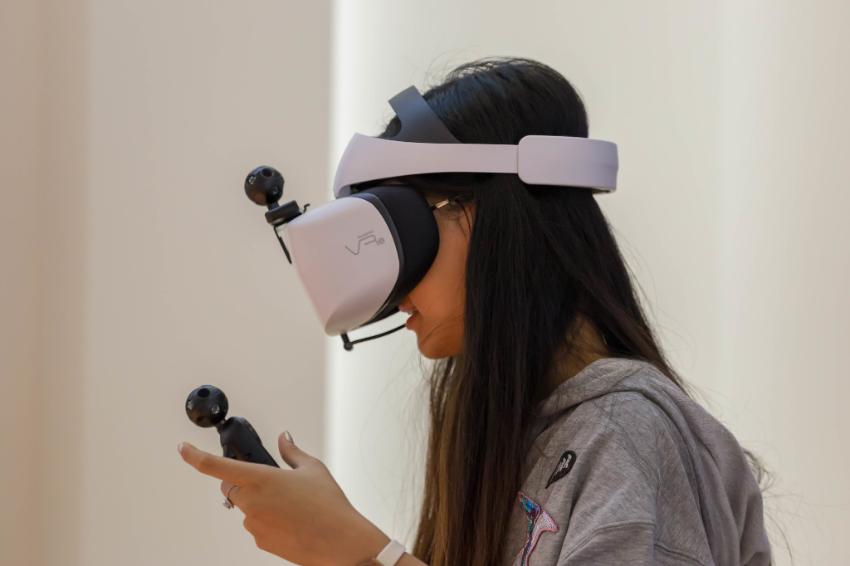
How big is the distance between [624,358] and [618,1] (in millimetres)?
1091

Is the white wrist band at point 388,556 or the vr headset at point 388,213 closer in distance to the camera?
the white wrist band at point 388,556

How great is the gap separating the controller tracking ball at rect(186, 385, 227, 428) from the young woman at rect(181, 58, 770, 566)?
0.15 feet

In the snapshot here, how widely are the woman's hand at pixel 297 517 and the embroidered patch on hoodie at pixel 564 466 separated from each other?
158 mm

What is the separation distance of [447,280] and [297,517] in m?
0.27

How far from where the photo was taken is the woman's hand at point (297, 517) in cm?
86

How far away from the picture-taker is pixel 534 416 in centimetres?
97

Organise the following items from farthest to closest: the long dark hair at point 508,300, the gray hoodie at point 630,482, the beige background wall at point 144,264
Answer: the beige background wall at point 144,264 → the long dark hair at point 508,300 → the gray hoodie at point 630,482

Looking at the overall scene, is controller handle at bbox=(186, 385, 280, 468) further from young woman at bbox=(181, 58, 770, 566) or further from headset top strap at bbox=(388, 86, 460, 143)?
headset top strap at bbox=(388, 86, 460, 143)

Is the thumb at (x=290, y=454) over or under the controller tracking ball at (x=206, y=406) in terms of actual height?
under

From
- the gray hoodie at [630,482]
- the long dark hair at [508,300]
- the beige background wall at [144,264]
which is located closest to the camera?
the gray hoodie at [630,482]

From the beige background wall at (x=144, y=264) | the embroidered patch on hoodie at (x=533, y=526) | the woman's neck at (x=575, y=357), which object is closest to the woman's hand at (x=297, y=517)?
the embroidered patch on hoodie at (x=533, y=526)

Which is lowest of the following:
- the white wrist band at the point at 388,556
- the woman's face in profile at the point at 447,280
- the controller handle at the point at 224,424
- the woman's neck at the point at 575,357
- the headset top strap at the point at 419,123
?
the white wrist band at the point at 388,556

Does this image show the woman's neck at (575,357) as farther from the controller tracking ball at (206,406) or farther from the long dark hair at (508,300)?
the controller tracking ball at (206,406)

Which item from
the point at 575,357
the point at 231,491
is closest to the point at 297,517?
the point at 231,491
